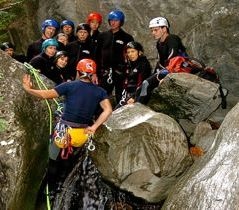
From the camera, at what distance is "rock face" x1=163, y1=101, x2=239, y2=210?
6.20m

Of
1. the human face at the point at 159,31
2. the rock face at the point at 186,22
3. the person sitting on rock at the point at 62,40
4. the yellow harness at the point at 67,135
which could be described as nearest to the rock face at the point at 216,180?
the yellow harness at the point at 67,135

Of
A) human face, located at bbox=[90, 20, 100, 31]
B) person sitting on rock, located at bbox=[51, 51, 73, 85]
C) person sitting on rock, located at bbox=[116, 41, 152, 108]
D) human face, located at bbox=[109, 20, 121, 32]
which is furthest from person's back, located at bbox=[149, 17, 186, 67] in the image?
person sitting on rock, located at bbox=[51, 51, 73, 85]

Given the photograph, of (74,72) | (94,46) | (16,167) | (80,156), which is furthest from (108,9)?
(16,167)

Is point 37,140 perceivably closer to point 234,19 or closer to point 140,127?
point 140,127

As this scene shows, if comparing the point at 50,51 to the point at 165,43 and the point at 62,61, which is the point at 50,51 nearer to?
the point at 62,61

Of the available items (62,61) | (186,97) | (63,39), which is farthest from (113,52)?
(186,97)

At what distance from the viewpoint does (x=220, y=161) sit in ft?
22.1

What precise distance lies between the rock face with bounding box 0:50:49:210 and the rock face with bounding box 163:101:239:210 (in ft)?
8.91

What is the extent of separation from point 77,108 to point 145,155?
1635 millimetres

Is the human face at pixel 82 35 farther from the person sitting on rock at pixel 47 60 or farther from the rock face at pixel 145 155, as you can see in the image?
the rock face at pixel 145 155

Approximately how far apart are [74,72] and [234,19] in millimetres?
4871

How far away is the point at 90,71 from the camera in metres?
7.68

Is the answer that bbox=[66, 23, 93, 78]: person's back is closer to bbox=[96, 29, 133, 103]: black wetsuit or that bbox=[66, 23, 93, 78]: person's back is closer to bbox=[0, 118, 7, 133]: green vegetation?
bbox=[96, 29, 133, 103]: black wetsuit

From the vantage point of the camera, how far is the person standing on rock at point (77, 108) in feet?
25.2
